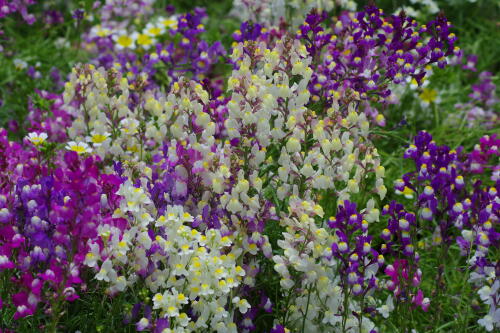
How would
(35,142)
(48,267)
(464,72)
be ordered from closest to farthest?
(48,267)
(35,142)
(464,72)

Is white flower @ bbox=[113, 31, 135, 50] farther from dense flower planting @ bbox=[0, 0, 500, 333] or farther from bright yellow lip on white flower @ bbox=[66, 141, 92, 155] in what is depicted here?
bright yellow lip on white flower @ bbox=[66, 141, 92, 155]

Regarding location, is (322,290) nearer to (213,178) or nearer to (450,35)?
(213,178)

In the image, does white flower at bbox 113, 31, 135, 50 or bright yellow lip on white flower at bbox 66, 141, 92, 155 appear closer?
bright yellow lip on white flower at bbox 66, 141, 92, 155

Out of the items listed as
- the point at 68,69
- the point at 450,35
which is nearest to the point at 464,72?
the point at 450,35

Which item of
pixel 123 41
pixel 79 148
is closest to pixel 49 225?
pixel 79 148

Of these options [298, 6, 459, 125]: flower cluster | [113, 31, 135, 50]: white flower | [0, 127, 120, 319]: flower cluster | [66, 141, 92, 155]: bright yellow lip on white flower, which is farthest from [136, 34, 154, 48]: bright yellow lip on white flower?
[0, 127, 120, 319]: flower cluster

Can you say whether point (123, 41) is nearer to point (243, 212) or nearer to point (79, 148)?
point (79, 148)

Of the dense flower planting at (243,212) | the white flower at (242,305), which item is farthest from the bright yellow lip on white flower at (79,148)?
the white flower at (242,305)

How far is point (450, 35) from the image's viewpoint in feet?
10.8

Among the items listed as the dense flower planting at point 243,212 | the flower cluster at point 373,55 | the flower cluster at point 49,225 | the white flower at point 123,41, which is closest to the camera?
the flower cluster at point 49,225

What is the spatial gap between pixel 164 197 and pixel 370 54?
4.01 feet

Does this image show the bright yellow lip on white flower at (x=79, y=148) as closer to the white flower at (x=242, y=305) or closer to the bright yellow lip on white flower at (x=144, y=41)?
the white flower at (x=242, y=305)

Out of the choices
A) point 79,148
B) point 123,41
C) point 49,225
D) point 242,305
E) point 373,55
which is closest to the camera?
point 49,225

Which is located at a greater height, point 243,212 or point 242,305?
point 243,212
